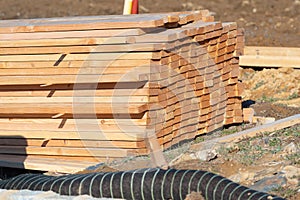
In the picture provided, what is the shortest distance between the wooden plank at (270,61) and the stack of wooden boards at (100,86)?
5.14 meters

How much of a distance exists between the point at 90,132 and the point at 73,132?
24 centimetres

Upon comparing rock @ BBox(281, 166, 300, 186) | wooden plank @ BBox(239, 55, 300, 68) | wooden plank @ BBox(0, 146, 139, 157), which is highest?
wooden plank @ BBox(239, 55, 300, 68)

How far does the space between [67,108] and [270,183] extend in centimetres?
309

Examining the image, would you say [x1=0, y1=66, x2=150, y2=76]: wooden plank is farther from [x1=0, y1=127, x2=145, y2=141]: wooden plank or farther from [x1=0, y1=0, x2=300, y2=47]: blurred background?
[x1=0, y1=0, x2=300, y2=47]: blurred background

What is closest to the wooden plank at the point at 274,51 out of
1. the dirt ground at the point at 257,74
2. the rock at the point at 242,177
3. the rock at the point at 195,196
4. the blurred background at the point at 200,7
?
the dirt ground at the point at 257,74

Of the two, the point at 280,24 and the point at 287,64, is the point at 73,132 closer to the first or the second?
the point at 287,64

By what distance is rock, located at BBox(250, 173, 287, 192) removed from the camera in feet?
22.5

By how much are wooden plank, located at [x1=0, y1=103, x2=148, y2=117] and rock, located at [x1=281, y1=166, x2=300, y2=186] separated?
2088mm

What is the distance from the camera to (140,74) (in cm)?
864

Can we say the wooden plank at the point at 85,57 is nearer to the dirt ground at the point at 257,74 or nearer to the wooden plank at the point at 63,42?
the wooden plank at the point at 63,42

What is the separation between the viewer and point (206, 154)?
8.34 m

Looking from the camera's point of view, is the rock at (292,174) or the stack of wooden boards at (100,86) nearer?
the rock at (292,174)

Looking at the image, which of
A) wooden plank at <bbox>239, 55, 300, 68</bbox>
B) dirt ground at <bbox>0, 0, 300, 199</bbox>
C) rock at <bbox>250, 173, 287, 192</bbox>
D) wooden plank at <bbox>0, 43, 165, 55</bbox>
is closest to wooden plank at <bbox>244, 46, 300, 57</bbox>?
wooden plank at <bbox>239, 55, 300, 68</bbox>

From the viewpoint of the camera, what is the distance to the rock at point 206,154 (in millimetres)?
8289
